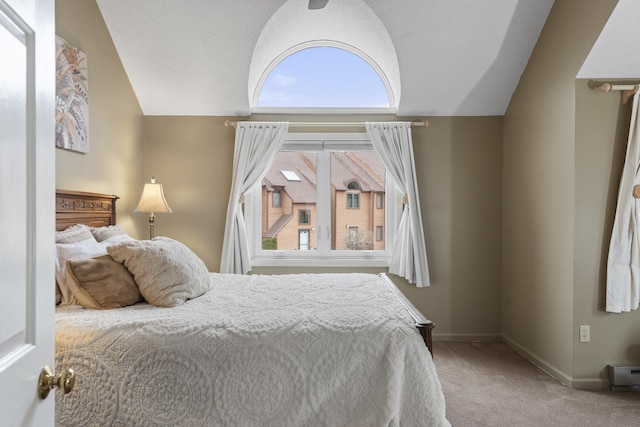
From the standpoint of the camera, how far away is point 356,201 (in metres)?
4.19

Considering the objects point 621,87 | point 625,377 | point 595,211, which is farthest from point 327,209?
point 625,377

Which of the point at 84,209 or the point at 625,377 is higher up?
the point at 84,209

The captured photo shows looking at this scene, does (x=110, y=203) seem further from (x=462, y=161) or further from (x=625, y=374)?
(x=625, y=374)

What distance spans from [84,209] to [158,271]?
1.20 meters

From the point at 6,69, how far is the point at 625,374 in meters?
3.73

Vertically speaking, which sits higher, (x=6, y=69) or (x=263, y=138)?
(x=263, y=138)

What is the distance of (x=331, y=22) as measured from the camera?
380cm

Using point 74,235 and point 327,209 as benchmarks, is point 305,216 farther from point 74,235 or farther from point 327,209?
point 74,235

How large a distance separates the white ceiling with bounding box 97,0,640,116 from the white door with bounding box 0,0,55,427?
2709 mm

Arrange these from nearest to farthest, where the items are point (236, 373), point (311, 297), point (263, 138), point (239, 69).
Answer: point (236, 373) < point (311, 297) < point (239, 69) < point (263, 138)

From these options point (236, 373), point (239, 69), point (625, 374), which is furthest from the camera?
point (239, 69)

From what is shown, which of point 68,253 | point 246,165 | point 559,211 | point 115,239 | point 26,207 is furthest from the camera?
point 246,165

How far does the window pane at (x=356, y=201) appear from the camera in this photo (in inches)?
164

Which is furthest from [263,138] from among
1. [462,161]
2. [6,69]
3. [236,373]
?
[6,69]
